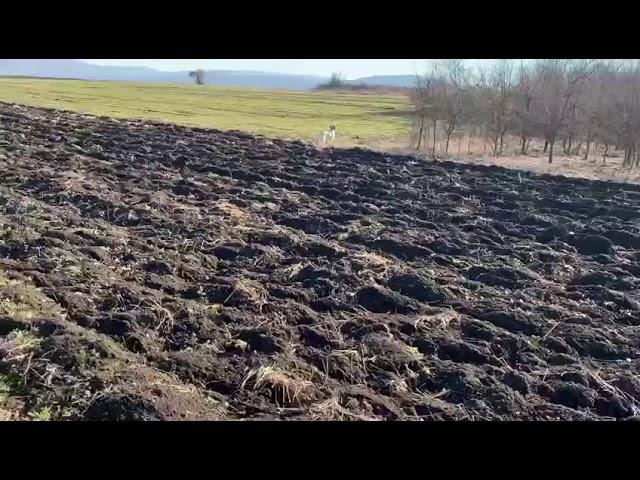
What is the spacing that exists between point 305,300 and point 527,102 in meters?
22.5

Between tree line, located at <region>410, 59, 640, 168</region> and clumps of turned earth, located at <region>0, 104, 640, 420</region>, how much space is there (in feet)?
40.4

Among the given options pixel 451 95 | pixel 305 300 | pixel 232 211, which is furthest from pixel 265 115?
pixel 305 300

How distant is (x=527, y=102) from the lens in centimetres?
2577

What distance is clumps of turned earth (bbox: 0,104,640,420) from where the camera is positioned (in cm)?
466

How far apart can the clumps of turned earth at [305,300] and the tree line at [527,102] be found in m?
12.3

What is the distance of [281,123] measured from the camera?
101ft

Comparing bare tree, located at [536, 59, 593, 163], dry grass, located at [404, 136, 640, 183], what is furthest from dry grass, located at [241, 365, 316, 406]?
bare tree, located at [536, 59, 593, 163]

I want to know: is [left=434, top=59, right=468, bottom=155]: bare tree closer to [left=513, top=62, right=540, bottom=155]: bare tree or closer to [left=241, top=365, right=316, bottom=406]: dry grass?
[left=513, top=62, right=540, bottom=155]: bare tree

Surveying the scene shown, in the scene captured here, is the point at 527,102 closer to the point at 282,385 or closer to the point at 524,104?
the point at 524,104

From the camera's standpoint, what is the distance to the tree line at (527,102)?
2403 centimetres
